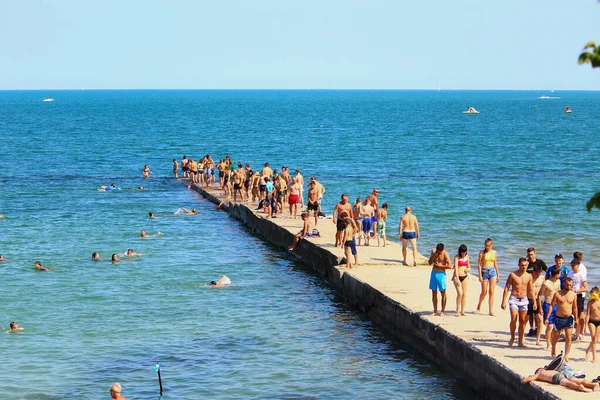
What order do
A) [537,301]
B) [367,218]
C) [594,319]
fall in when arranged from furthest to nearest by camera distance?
[367,218] < [537,301] < [594,319]

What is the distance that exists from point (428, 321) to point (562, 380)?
4.49 meters

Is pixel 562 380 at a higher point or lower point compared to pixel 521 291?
lower

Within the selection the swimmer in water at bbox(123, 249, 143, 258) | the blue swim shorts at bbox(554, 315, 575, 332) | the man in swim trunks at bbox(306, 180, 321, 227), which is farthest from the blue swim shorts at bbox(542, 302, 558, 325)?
the swimmer in water at bbox(123, 249, 143, 258)

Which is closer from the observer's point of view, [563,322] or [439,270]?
[563,322]

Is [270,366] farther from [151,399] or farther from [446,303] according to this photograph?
[446,303]

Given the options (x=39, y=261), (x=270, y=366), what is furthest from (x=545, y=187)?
(x=270, y=366)

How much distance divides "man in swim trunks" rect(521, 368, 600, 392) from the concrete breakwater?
4.4 inches

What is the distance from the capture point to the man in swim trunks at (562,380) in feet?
43.5

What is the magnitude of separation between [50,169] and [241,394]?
44.7m

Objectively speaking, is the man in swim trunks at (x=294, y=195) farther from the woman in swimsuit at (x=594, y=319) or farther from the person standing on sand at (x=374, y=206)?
the woman in swimsuit at (x=594, y=319)

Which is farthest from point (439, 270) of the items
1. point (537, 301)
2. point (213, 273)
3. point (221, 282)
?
point (213, 273)

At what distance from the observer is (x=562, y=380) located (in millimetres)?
13453

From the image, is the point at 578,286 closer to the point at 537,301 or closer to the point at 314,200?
the point at 537,301

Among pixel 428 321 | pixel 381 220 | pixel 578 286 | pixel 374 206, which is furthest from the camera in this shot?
pixel 374 206
